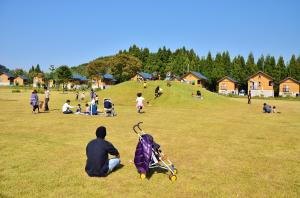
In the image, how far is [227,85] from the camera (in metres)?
93.3

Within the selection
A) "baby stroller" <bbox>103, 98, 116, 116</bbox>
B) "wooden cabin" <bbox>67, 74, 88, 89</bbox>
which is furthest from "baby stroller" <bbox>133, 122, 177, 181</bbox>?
"wooden cabin" <bbox>67, 74, 88, 89</bbox>

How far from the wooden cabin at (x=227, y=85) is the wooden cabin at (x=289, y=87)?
13718 mm

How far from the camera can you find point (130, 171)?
30.8 feet

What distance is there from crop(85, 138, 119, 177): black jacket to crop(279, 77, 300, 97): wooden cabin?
86598 millimetres

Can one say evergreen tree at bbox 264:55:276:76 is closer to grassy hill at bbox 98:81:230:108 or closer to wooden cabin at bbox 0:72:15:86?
Result: grassy hill at bbox 98:81:230:108

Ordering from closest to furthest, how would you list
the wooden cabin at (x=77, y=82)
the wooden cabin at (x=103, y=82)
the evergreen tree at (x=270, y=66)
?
the evergreen tree at (x=270, y=66), the wooden cabin at (x=103, y=82), the wooden cabin at (x=77, y=82)

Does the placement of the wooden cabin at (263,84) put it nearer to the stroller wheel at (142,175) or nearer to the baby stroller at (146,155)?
the baby stroller at (146,155)

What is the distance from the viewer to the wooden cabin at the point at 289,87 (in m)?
84.3

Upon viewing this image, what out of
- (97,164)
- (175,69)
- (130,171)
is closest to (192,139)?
(130,171)

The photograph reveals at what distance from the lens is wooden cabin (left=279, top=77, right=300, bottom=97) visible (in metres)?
84.3

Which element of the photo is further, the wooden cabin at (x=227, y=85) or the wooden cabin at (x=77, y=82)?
the wooden cabin at (x=77, y=82)

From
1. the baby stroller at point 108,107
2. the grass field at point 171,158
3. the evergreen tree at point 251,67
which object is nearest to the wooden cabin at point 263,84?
the evergreen tree at point 251,67

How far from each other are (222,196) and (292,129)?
13799 mm

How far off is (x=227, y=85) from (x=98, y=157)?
89.0 meters
